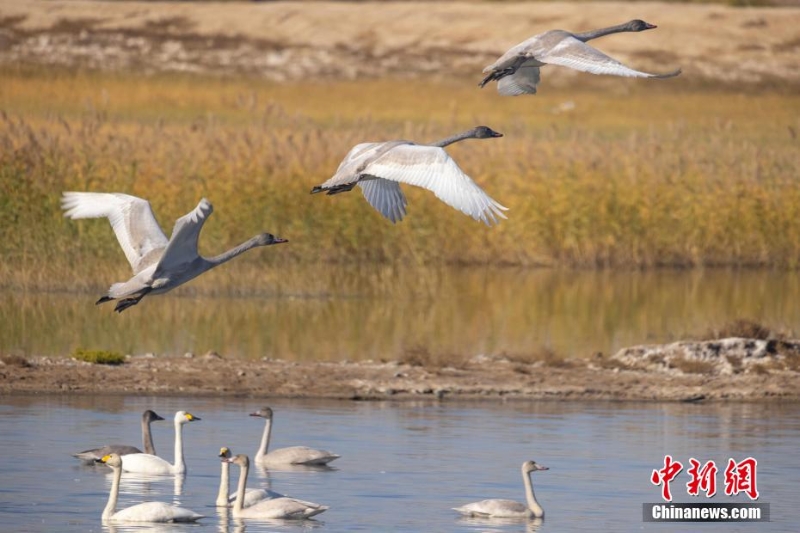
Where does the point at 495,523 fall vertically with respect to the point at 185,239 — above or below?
below

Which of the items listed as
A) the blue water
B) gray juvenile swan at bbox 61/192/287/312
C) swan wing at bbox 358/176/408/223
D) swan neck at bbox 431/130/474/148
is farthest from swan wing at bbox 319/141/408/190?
the blue water

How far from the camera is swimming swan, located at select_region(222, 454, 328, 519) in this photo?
1474 centimetres

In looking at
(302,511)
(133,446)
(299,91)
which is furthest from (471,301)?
(299,91)

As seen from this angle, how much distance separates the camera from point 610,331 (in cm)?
2553

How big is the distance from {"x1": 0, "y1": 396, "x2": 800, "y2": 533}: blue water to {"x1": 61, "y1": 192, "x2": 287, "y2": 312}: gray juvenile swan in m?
1.73

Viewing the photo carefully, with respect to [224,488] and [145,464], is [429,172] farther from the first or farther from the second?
[145,464]

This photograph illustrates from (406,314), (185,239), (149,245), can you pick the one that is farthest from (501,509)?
(406,314)

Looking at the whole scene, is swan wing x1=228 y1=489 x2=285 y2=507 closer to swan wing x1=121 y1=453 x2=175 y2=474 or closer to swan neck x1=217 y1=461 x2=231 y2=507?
swan neck x1=217 y1=461 x2=231 y2=507

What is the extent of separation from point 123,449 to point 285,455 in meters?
1.41

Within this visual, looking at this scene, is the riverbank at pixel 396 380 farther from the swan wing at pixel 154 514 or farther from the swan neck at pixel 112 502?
the swan wing at pixel 154 514

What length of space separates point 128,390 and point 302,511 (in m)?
5.63

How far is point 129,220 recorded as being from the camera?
1608cm

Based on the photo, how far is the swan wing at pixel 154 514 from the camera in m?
14.4

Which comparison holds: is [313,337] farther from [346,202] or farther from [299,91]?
[299,91]
